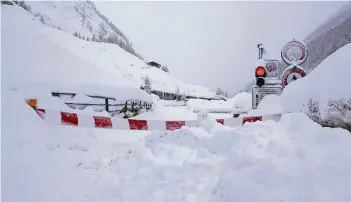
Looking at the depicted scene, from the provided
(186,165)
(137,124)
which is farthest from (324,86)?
(137,124)

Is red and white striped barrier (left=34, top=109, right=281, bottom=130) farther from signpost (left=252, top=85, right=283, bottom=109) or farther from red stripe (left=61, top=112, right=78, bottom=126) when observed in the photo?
signpost (left=252, top=85, right=283, bottom=109)

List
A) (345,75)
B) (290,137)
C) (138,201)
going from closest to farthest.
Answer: (138,201) < (290,137) < (345,75)

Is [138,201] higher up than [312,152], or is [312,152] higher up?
[312,152]

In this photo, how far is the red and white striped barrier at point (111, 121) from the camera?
22.0ft

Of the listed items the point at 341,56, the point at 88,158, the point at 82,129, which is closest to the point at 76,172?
the point at 88,158

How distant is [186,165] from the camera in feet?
14.7

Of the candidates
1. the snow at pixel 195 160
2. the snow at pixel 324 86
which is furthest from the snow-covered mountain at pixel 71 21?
the snow at pixel 195 160

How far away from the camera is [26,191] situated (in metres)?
3.85

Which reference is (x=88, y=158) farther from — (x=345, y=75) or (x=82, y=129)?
(x=345, y=75)

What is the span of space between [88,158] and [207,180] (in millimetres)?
2162

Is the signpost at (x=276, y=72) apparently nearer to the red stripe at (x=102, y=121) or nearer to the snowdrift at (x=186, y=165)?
the snowdrift at (x=186, y=165)

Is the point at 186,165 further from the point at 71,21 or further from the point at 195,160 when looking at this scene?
the point at 71,21

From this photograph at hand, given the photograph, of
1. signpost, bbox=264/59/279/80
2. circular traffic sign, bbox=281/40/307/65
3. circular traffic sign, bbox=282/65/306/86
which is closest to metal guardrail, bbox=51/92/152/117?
signpost, bbox=264/59/279/80

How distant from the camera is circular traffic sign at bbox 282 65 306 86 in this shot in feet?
31.9
